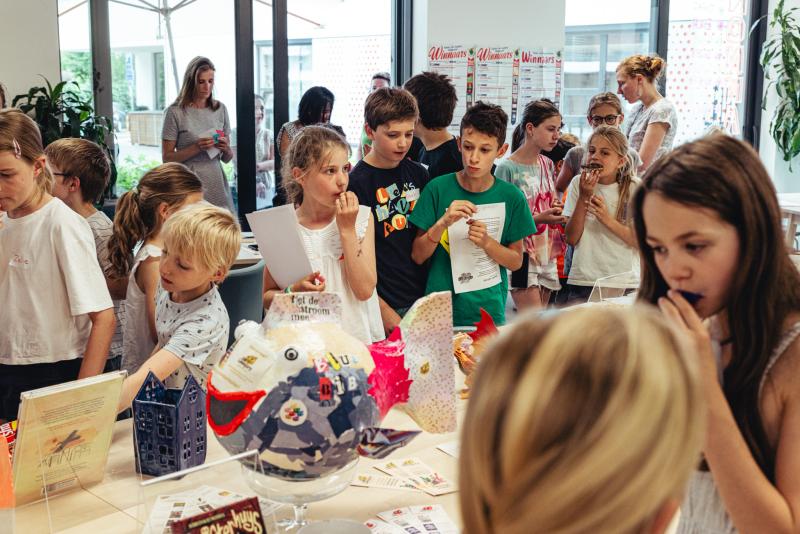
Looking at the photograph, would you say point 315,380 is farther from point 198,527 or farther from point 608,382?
point 608,382

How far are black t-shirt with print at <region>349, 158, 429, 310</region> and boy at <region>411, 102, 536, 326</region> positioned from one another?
4 cm

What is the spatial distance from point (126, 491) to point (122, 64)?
166 inches

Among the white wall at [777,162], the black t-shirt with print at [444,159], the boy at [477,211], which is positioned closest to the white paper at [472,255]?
the boy at [477,211]

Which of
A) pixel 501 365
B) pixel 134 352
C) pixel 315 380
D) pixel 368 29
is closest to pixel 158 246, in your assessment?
pixel 134 352

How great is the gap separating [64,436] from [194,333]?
45cm

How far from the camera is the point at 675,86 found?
728 centimetres

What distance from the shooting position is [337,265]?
239 centimetres

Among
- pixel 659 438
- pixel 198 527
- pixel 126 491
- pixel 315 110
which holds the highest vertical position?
pixel 315 110

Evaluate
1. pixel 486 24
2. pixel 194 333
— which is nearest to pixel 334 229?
pixel 194 333

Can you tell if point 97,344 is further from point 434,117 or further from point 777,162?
point 777,162

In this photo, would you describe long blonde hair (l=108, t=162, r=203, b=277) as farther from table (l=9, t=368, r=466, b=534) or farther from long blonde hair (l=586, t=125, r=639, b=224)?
long blonde hair (l=586, t=125, r=639, b=224)

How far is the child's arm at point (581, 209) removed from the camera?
330cm

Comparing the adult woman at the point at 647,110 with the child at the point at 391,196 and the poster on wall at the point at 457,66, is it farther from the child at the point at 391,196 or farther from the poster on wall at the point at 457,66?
the child at the point at 391,196

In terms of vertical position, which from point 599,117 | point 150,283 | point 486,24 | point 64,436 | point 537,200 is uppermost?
point 486,24
